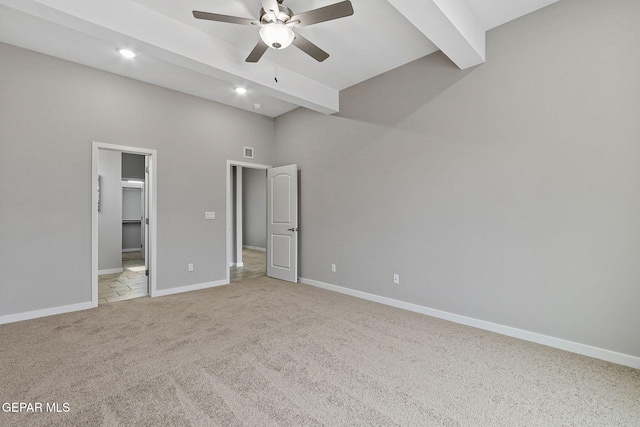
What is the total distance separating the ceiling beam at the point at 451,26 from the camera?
229 centimetres

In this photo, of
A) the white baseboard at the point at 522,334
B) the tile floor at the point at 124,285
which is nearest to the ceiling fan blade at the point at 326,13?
the white baseboard at the point at 522,334

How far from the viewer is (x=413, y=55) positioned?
351 centimetres

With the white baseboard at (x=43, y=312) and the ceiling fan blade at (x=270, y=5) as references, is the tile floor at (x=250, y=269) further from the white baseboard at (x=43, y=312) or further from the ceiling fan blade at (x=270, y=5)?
the ceiling fan blade at (x=270, y=5)

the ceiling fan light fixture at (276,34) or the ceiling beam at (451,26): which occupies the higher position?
the ceiling beam at (451,26)

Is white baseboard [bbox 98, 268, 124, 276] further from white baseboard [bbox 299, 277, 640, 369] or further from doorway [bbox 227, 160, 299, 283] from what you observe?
white baseboard [bbox 299, 277, 640, 369]

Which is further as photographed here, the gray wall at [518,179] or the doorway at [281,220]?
the doorway at [281,220]

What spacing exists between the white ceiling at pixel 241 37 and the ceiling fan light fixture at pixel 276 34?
17.9 inches

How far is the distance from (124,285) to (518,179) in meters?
5.81

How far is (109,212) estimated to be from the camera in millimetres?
5980

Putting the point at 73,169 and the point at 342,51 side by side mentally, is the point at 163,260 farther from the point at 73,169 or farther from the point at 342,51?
the point at 342,51

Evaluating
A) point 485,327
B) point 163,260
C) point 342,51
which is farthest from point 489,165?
point 163,260

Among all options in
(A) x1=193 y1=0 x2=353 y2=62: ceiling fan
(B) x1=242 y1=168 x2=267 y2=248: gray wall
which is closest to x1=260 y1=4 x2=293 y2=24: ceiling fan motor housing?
(A) x1=193 y1=0 x2=353 y2=62: ceiling fan

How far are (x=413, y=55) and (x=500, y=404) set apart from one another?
11.5 ft

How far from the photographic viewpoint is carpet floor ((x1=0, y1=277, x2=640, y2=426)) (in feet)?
5.83
